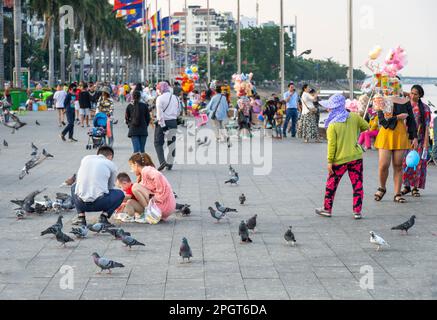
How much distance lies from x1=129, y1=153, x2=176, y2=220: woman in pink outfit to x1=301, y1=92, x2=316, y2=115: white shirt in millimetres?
14792

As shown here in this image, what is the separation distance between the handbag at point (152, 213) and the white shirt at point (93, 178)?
Result: 0.58 metres

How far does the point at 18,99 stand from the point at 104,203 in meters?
38.7

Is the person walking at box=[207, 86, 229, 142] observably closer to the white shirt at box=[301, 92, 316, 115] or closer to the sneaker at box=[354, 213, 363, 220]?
the white shirt at box=[301, 92, 316, 115]

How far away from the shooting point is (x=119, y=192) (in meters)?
11.1

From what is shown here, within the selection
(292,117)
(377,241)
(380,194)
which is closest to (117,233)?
(377,241)

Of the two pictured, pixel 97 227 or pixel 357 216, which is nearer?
pixel 97 227

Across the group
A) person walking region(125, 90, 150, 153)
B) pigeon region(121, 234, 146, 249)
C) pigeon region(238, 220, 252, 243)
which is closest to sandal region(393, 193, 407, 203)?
pigeon region(238, 220, 252, 243)

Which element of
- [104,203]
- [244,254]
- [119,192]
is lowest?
[244,254]

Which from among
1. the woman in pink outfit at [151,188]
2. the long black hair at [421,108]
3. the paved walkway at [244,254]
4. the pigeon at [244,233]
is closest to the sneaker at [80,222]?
the paved walkway at [244,254]

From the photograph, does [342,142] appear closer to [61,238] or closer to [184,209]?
[184,209]

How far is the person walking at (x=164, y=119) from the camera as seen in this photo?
1803 centimetres

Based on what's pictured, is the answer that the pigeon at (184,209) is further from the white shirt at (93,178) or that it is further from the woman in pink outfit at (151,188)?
the white shirt at (93,178)
